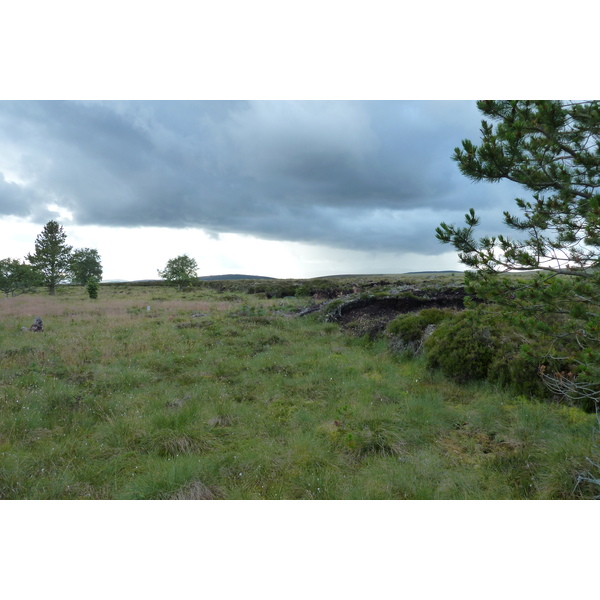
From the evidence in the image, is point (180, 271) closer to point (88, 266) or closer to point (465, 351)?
point (88, 266)

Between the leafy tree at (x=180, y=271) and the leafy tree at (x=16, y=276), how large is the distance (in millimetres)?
20236

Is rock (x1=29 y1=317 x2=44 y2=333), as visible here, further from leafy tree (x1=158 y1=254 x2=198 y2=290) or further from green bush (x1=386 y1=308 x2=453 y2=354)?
leafy tree (x1=158 y1=254 x2=198 y2=290)

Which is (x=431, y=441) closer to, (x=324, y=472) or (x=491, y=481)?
(x=491, y=481)

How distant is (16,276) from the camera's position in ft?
143

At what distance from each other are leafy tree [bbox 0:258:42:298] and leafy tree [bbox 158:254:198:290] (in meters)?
20.2

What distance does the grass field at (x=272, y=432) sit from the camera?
13.5 ft

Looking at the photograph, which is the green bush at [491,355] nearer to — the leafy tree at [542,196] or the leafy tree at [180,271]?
the leafy tree at [542,196]

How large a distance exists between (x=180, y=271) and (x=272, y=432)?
61.4 metres

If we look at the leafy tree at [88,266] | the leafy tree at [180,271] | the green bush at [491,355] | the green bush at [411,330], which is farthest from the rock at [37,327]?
the leafy tree at [88,266]

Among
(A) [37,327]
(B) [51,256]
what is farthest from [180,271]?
(A) [37,327]

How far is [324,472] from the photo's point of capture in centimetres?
450

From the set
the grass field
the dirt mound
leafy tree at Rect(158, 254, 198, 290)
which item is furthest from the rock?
leafy tree at Rect(158, 254, 198, 290)

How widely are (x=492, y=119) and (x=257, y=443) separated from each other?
20.6 feet

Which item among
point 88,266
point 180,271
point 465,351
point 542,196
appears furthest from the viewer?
point 88,266
